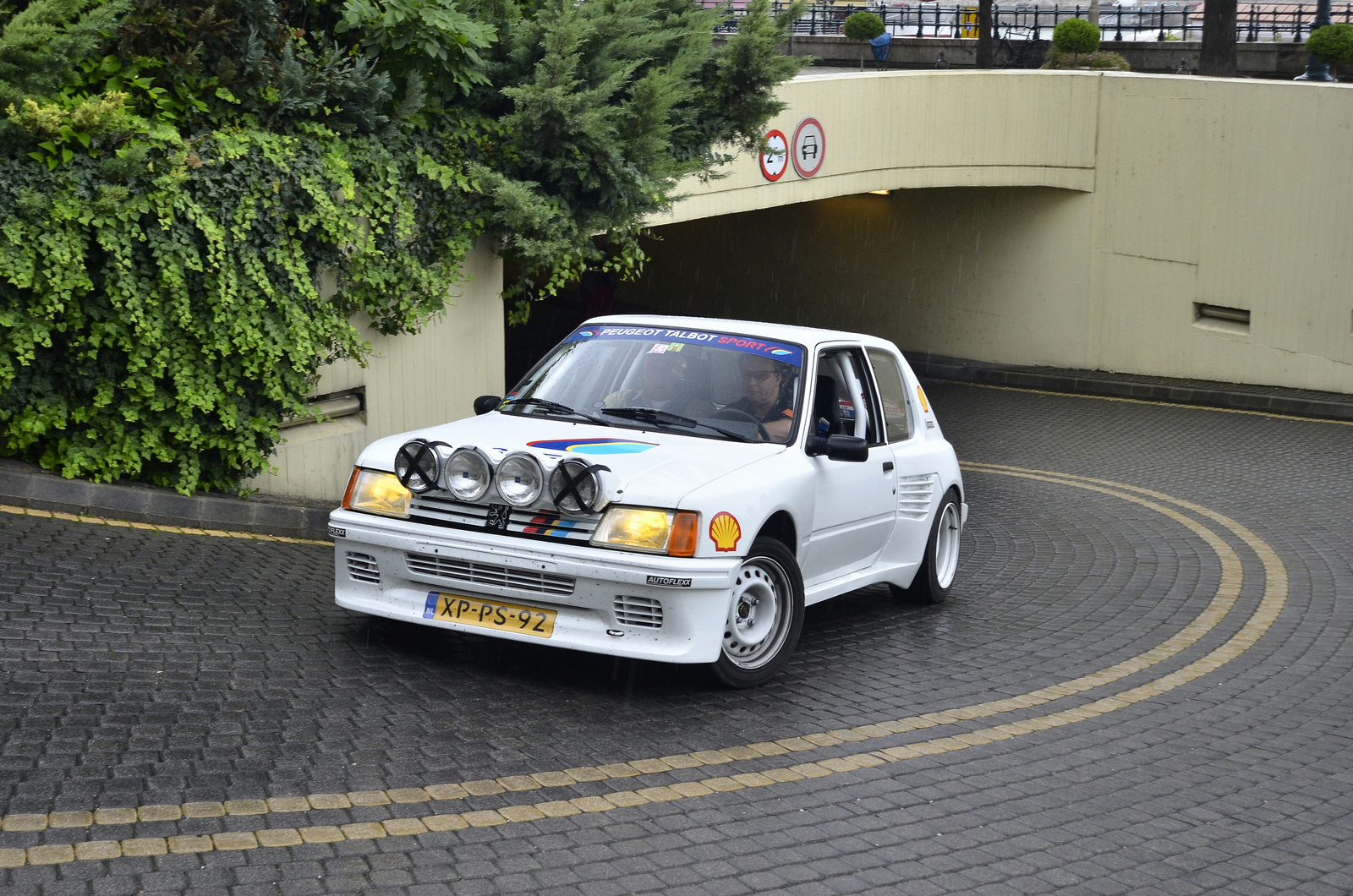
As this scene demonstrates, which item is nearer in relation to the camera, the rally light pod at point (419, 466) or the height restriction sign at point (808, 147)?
the rally light pod at point (419, 466)

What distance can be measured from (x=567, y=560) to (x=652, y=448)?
34.0 inches

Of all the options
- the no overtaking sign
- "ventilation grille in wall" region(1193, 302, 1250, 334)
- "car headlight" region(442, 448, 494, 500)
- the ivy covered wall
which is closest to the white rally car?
"car headlight" region(442, 448, 494, 500)

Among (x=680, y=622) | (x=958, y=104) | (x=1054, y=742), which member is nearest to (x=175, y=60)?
(x=680, y=622)

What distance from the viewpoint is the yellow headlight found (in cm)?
633

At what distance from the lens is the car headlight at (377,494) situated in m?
6.81

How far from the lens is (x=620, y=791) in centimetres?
550

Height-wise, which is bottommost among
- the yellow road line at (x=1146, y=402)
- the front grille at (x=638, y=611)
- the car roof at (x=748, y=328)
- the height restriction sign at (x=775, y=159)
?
the yellow road line at (x=1146, y=402)

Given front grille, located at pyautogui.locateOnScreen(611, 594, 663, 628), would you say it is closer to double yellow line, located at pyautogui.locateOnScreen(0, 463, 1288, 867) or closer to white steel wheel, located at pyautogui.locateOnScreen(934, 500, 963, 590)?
double yellow line, located at pyautogui.locateOnScreen(0, 463, 1288, 867)

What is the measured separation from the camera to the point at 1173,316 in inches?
821

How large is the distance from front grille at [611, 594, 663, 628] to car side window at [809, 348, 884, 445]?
1.65m


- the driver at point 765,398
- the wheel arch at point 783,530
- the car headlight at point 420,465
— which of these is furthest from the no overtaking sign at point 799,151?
the car headlight at point 420,465

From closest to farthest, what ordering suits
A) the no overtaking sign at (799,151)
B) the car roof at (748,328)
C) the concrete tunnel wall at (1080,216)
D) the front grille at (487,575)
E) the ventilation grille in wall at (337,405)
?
the front grille at (487,575) → the car roof at (748,328) → the ventilation grille in wall at (337,405) → the no overtaking sign at (799,151) → the concrete tunnel wall at (1080,216)

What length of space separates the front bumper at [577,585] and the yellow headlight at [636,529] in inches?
2.1

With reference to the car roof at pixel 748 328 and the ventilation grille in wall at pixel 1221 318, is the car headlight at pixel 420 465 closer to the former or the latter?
the car roof at pixel 748 328
